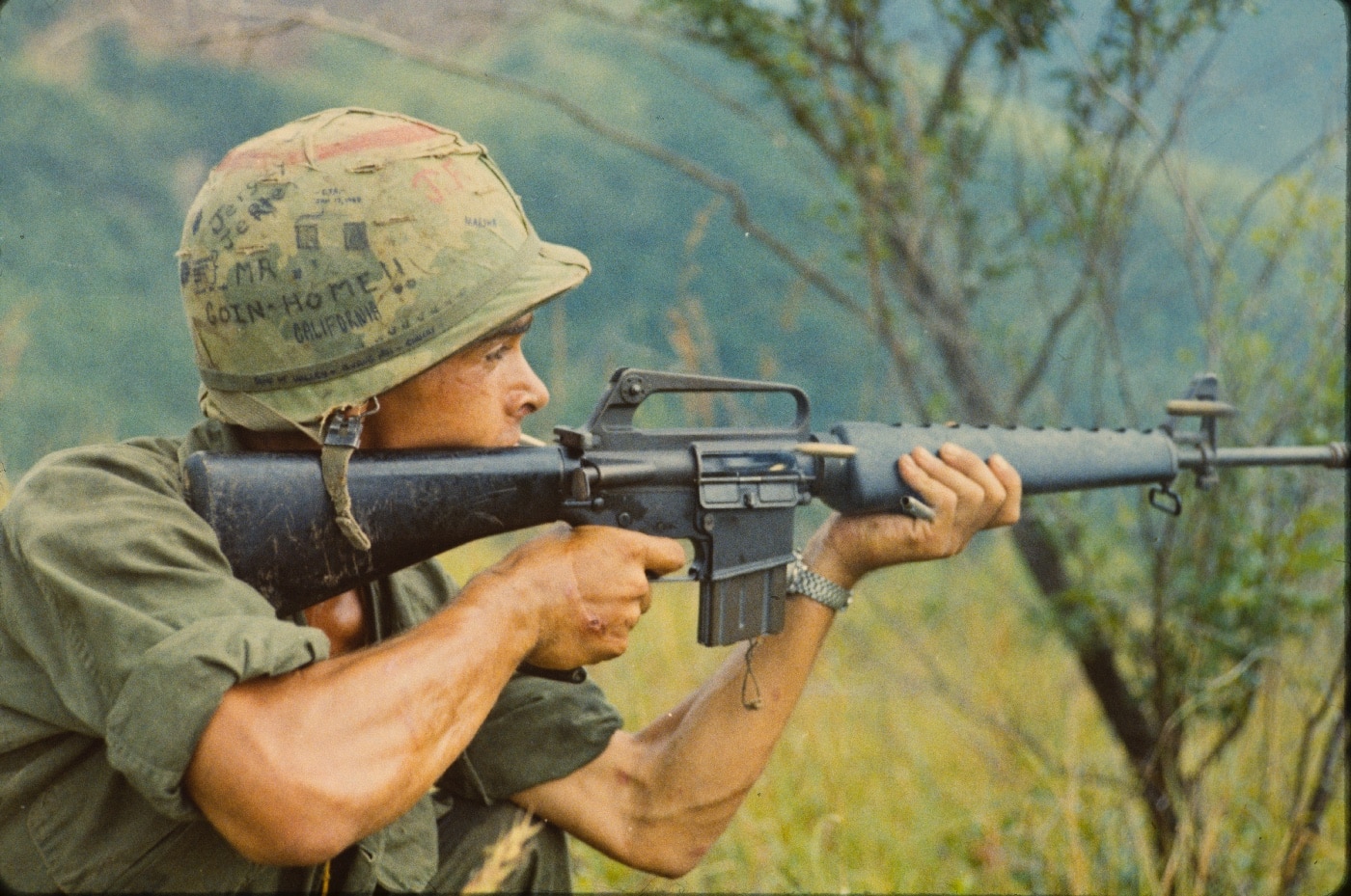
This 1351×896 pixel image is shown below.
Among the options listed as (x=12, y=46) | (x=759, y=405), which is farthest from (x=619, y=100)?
(x=12, y=46)

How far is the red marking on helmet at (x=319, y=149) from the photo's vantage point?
2250 mm

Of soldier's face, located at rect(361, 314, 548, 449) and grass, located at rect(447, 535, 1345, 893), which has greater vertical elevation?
soldier's face, located at rect(361, 314, 548, 449)

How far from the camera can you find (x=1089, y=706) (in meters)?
5.41

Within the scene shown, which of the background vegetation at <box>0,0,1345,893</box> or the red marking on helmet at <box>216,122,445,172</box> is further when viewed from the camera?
the background vegetation at <box>0,0,1345,893</box>

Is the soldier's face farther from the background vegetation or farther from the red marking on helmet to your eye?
the background vegetation

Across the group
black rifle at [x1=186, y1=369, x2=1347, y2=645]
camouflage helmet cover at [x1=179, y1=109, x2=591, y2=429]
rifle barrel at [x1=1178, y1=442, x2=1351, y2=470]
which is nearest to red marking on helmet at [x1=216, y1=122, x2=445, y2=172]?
camouflage helmet cover at [x1=179, y1=109, x2=591, y2=429]

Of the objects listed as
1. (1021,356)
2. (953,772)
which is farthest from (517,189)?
(953,772)

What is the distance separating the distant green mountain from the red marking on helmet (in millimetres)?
1499

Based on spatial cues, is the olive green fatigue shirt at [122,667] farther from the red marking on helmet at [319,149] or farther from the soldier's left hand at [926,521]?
the soldier's left hand at [926,521]

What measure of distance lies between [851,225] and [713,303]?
1.73 meters

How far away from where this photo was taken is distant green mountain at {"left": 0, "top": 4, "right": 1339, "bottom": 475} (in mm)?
4668

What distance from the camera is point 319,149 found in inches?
89.0

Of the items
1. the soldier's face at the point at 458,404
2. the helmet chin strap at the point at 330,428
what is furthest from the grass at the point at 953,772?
the helmet chin strap at the point at 330,428

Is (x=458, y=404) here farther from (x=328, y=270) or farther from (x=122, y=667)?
(x=122, y=667)
